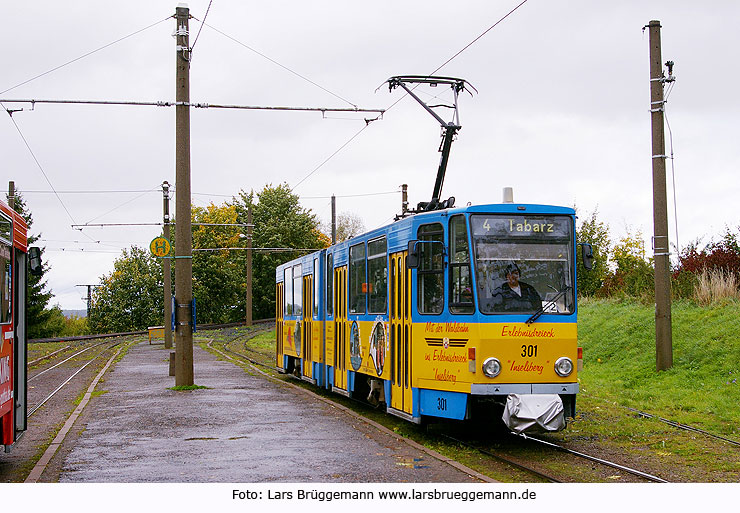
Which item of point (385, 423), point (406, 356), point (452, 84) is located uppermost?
point (452, 84)

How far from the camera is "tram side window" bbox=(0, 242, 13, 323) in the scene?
33.4ft

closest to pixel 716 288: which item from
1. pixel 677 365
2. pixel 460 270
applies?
pixel 677 365

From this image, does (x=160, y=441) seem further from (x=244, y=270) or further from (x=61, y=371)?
(x=244, y=270)

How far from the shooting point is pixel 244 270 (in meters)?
77.1

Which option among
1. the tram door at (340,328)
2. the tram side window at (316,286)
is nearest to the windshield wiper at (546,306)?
the tram door at (340,328)

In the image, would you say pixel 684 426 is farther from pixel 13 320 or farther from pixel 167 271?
pixel 167 271

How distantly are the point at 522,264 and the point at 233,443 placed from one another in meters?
4.54

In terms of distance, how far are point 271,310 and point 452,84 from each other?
191ft

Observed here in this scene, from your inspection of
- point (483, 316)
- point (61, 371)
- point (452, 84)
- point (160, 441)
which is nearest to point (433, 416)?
point (483, 316)

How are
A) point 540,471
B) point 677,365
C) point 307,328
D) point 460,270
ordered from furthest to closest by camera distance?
point 307,328 → point 677,365 → point 460,270 → point 540,471

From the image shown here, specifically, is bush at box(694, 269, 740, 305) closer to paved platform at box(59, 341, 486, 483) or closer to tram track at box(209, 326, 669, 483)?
paved platform at box(59, 341, 486, 483)

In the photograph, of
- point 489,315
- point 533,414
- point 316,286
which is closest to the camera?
point 533,414

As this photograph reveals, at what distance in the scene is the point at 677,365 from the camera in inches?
727

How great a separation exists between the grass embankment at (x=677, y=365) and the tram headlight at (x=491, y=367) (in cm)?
362
